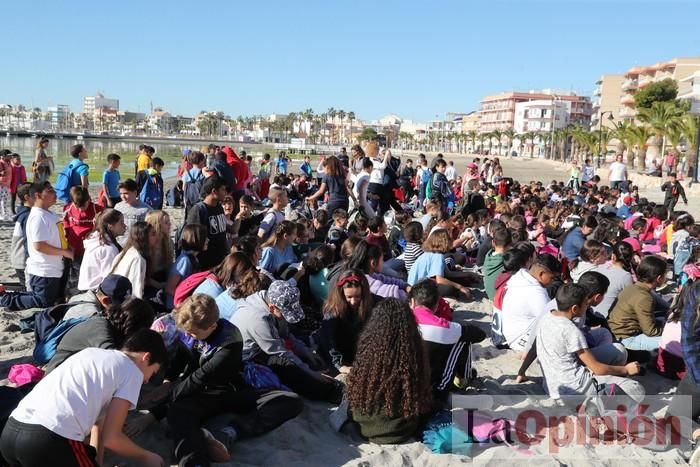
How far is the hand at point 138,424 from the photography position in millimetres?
3752

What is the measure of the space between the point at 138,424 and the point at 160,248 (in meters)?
2.11

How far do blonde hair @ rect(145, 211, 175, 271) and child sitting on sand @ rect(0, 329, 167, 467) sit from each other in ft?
8.74

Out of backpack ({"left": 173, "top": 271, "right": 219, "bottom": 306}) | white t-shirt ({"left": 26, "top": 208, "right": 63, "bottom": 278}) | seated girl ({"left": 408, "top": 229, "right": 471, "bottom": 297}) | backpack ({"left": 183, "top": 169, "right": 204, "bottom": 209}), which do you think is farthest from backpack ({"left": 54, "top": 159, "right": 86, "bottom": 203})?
seated girl ({"left": 408, "top": 229, "right": 471, "bottom": 297})

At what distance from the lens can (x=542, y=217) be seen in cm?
1046

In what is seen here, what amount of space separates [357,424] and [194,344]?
1.14 meters

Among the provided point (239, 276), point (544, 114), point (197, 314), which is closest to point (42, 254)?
point (239, 276)

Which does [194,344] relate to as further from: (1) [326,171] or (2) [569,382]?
(1) [326,171]

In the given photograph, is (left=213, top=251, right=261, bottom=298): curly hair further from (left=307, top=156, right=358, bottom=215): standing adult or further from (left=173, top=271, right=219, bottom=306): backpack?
(left=307, top=156, right=358, bottom=215): standing adult

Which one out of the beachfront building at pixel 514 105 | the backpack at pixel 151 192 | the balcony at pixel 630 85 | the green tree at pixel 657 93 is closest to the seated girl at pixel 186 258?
the backpack at pixel 151 192

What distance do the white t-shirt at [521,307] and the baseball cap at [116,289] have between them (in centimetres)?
317

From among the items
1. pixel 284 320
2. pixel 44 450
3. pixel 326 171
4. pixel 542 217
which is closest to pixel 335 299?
pixel 284 320

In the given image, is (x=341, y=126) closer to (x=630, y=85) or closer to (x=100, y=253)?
→ (x=630, y=85)

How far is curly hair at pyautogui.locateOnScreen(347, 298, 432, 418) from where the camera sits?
355 cm

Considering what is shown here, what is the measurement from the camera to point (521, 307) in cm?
538
